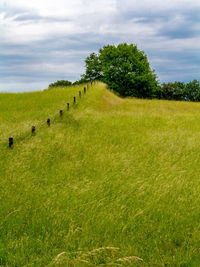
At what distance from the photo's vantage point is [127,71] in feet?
163

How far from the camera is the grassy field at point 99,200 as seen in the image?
513 cm

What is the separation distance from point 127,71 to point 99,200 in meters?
45.2

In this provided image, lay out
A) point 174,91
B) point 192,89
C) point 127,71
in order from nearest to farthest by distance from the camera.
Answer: point 127,71
point 192,89
point 174,91

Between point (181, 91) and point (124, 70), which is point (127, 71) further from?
point (181, 91)

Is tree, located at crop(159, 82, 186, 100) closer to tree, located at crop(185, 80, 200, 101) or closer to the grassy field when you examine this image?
tree, located at crop(185, 80, 200, 101)

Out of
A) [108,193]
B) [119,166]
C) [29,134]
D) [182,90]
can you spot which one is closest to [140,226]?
[108,193]

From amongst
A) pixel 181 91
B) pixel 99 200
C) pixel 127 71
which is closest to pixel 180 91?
pixel 181 91

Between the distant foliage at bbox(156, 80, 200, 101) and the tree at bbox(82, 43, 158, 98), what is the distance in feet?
66.9

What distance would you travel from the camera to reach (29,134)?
15.1m

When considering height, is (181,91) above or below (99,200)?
above

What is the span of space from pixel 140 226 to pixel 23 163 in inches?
237

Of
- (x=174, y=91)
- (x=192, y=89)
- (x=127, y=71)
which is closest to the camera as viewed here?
(x=127, y=71)

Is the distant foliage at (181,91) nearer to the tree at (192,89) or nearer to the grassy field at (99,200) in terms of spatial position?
the tree at (192,89)

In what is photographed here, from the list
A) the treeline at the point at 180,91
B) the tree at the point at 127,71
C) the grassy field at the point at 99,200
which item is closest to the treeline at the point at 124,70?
the tree at the point at 127,71
